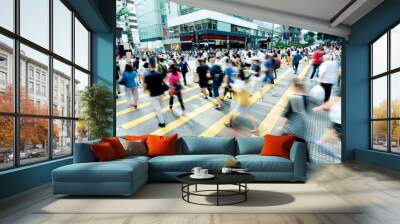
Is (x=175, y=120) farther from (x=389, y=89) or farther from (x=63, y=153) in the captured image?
(x=389, y=89)

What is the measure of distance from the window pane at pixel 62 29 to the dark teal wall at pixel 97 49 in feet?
0.73

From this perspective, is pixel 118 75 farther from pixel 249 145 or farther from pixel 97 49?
pixel 249 145

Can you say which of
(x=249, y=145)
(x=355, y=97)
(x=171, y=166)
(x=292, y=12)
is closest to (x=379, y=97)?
(x=355, y=97)

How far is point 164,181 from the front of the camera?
6.31 meters

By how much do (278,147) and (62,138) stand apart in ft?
12.8

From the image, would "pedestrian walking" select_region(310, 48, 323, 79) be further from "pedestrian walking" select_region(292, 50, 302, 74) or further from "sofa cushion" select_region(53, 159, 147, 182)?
"sofa cushion" select_region(53, 159, 147, 182)

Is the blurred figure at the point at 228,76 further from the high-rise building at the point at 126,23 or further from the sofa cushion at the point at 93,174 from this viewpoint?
the sofa cushion at the point at 93,174

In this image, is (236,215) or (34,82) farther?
(34,82)

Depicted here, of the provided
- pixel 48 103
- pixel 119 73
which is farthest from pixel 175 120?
pixel 48 103

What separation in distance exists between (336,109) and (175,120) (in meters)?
3.90

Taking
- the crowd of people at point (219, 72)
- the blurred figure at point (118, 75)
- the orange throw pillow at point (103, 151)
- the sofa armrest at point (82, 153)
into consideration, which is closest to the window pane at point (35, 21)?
the sofa armrest at point (82, 153)

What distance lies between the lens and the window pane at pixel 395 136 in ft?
26.0

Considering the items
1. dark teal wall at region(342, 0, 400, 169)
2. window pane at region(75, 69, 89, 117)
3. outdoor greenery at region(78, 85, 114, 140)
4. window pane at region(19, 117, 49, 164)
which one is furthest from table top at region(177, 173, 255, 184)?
dark teal wall at region(342, 0, 400, 169)

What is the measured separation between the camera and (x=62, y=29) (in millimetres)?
7238
